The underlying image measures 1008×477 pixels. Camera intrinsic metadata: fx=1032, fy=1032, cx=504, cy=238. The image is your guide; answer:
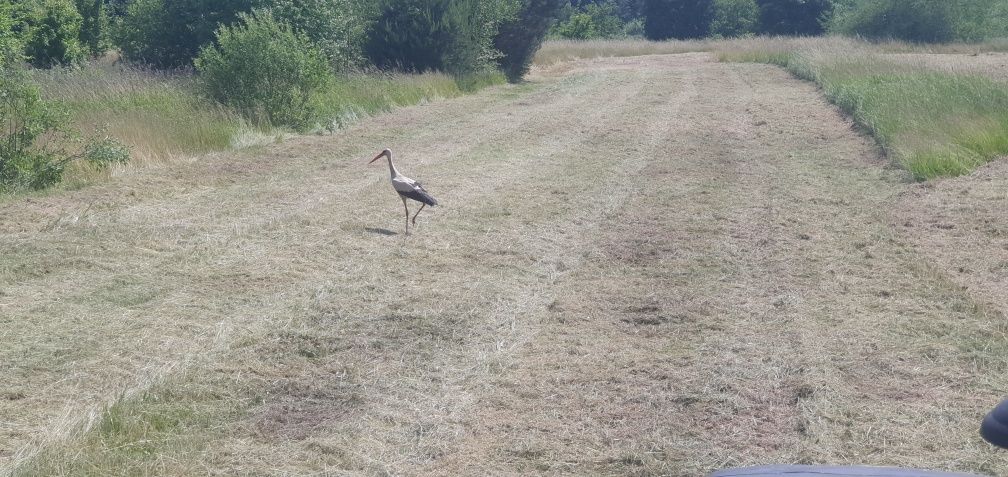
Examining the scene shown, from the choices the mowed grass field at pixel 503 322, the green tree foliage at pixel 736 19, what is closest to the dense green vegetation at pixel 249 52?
the mowed grass field at pixel 503 322

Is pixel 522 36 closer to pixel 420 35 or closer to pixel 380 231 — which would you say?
pixel 420 35

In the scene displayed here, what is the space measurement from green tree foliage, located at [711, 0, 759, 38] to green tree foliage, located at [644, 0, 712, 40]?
4072mm

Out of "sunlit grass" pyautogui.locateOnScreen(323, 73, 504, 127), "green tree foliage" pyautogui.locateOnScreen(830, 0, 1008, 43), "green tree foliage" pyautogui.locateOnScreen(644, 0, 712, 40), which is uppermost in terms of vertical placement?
"sunlit grass" pyautogui.locateOnScreen(323, 73, 504, 127)

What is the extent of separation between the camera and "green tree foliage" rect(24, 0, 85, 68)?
2259cm

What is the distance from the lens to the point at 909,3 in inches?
2060

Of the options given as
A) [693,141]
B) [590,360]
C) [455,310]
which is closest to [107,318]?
[455,310]

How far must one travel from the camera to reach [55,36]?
23234mm

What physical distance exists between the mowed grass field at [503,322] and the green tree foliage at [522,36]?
67.5 feet

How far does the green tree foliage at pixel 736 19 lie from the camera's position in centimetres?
6950

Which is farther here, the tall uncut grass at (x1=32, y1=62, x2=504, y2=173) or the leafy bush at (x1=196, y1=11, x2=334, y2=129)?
the leafy bush at (x1=196, y1=11, x2=334, y2=129)


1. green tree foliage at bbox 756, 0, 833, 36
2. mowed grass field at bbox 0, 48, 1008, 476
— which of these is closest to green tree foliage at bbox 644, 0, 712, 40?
green tree foliage at bbox 756, 0, 833, 36

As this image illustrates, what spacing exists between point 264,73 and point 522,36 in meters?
17.8

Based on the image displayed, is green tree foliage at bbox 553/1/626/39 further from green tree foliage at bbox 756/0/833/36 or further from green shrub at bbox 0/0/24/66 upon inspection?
green shrub at bbox 0/0/24/66

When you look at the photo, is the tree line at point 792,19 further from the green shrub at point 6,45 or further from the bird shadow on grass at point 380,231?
the bird shadow on grass at point 380,231
